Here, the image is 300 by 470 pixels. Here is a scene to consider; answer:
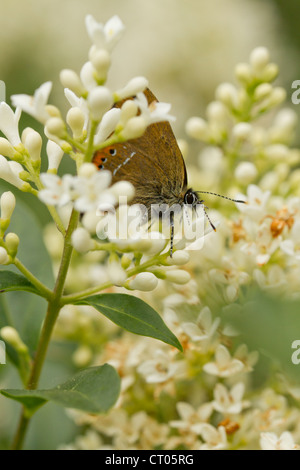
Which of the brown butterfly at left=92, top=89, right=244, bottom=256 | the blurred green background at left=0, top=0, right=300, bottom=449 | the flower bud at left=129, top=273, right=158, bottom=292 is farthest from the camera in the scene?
the blurred green background at left=0, top=0, right=300, bottom=449

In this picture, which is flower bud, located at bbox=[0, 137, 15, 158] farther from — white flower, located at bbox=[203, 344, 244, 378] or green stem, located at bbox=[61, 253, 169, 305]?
white flower, located at bbox=[203, 344, 244, 378]

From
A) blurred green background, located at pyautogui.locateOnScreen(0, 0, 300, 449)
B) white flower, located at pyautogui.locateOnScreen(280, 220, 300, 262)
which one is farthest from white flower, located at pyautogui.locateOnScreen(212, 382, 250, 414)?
blurred green background, located at pyautogui.locateOnScreen(0, 0, 300, 449)

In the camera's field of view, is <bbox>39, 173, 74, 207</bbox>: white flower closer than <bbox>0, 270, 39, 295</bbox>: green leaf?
Yes

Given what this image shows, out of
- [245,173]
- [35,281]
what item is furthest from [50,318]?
[245,173]

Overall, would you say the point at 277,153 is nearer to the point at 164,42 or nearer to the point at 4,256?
the point at 4,256

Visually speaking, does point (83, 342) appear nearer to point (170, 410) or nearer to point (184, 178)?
point (170, 410)

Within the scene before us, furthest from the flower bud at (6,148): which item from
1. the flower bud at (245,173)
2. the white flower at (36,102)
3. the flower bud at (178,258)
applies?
the flower bud at (245,173)

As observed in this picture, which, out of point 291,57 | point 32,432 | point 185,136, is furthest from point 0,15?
point 32,432
